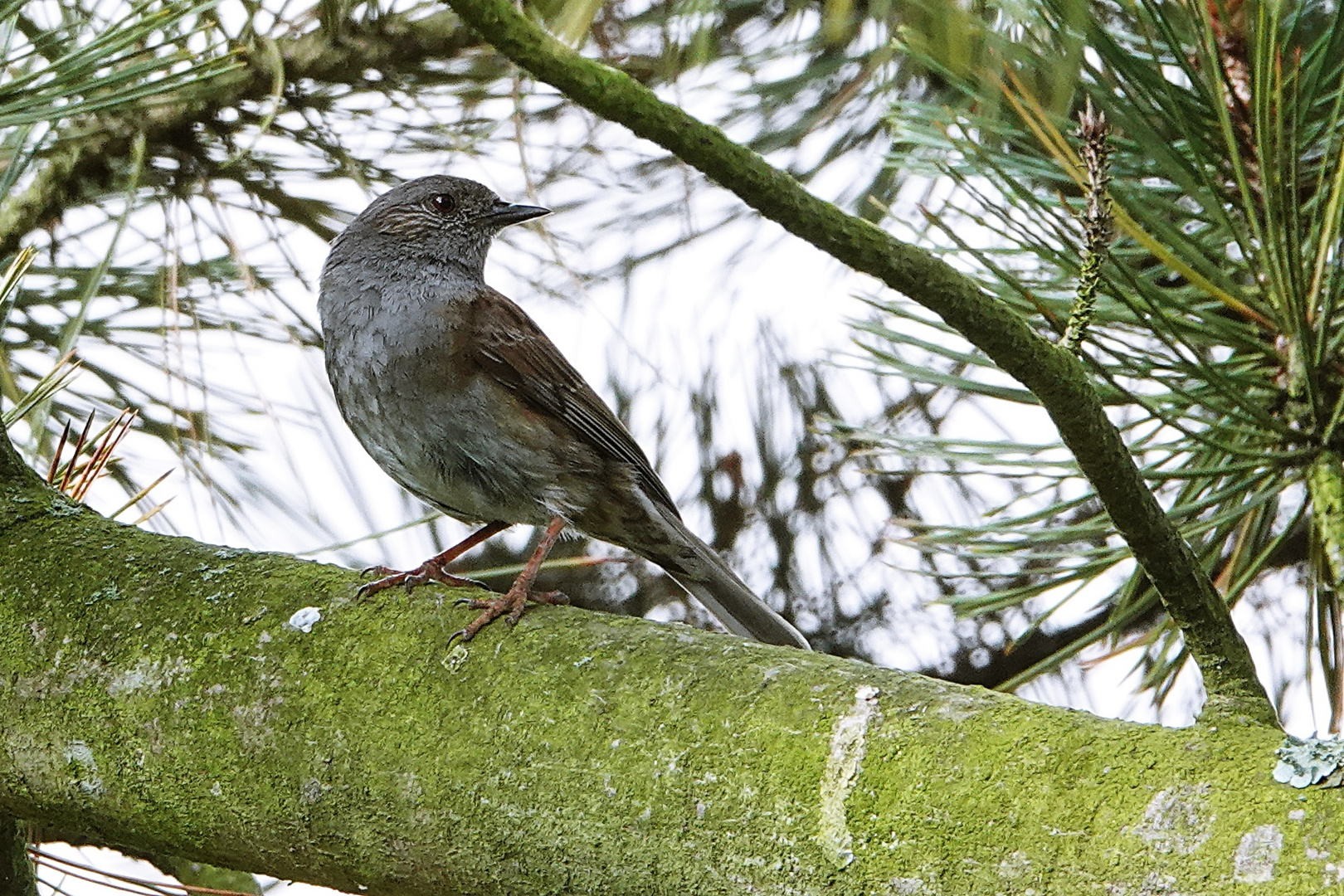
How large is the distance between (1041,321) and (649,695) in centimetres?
157

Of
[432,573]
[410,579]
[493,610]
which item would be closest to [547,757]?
[493,610]

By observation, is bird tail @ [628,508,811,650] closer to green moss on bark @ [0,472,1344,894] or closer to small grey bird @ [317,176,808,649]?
small grey bird @ [317,176,808,649]

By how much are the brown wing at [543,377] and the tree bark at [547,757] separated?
4.00ft

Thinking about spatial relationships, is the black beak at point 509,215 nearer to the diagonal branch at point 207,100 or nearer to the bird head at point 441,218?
the bird head at point 441,218

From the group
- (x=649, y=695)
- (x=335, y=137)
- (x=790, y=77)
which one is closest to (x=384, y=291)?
(x=335, y=137)

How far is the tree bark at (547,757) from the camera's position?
4.91ft

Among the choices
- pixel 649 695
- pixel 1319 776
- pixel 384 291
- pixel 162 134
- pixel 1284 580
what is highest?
pixel 162 134

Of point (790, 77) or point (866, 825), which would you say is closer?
point (866, 825)

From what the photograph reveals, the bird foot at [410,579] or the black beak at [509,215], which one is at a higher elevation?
the black beak at [509,215]

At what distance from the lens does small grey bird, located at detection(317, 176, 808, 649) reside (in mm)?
3316

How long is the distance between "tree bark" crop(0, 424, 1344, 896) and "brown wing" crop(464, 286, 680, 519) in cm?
122

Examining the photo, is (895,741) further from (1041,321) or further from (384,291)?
(384,291)

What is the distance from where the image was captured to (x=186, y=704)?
6.62 feet

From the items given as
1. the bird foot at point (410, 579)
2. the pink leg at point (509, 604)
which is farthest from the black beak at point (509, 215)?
the pink leg at point (509, 604)
